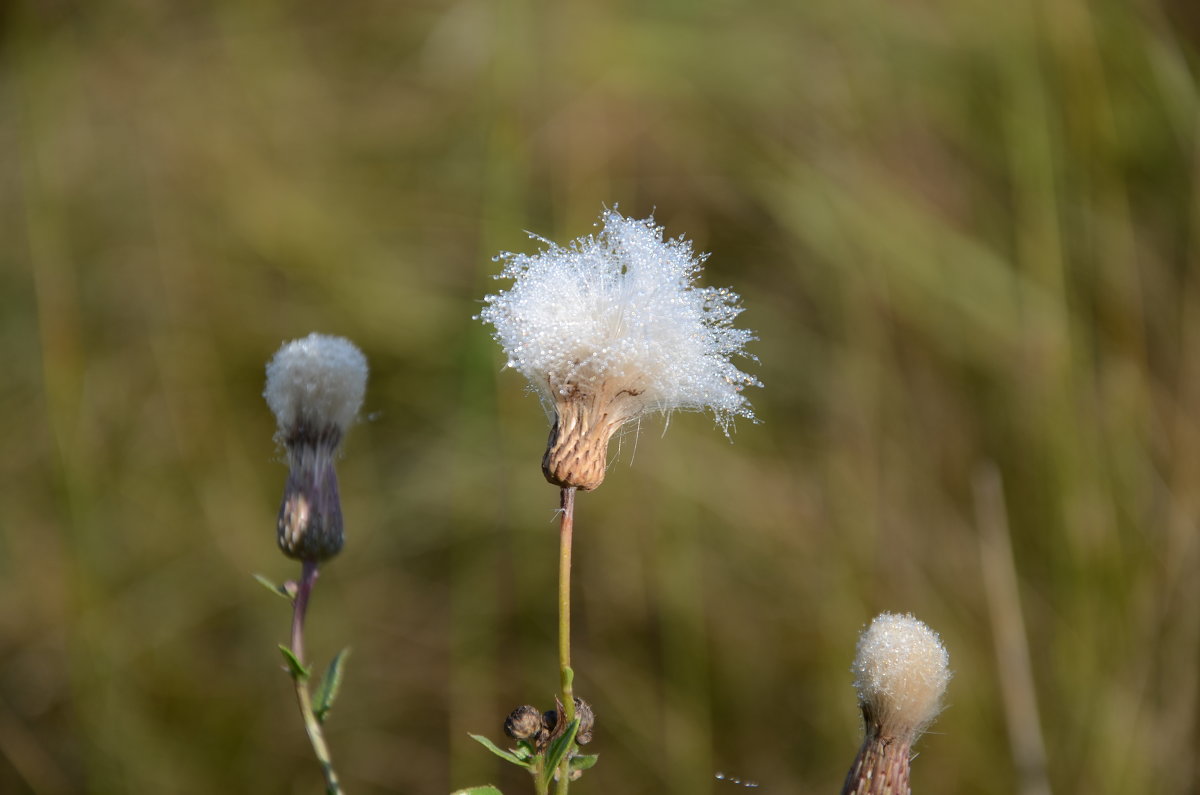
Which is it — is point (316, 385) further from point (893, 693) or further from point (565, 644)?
point (893, 693)

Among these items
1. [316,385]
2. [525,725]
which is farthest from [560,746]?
[316,385]

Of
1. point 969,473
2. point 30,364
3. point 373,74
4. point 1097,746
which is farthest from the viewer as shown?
point 373,74

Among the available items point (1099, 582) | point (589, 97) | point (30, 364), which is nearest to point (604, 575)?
point (1099, 582)

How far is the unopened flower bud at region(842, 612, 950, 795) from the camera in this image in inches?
25.4

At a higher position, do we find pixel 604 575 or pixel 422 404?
pixel 422 404

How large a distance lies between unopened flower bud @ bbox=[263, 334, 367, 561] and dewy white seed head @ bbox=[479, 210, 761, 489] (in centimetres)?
21

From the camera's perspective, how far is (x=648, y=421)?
93.8 inches

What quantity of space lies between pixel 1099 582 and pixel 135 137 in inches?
96.2

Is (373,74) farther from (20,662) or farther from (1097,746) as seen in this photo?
(1097,746)

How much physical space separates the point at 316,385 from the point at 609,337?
29 centimetres

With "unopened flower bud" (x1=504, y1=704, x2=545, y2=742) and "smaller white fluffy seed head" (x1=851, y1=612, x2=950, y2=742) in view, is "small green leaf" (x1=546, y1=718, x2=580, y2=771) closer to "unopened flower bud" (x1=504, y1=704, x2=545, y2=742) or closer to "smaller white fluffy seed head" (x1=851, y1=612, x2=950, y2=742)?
"unopened flower bud" (x1=504, y1=704, x2=545, y2=742)

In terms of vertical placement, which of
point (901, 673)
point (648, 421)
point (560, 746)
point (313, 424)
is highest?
point (648, 421)

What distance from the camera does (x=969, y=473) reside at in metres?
2.21

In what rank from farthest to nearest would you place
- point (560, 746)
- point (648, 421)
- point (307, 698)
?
point (648, 421), point (307, 698), point (560, 746)
